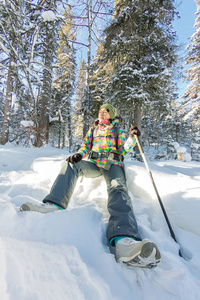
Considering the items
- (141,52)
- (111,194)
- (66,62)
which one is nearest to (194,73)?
(141,52)

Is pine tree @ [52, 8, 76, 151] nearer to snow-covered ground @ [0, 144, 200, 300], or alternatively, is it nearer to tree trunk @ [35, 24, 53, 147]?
tree trunk @ [35, 24, 53, 147]

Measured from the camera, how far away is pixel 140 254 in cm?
104

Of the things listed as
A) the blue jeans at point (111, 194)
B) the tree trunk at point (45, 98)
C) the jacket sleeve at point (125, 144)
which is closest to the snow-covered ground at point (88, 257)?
the blue jeans at point (111, 194)

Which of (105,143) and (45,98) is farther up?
(45,98)

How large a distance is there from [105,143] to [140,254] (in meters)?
1.69

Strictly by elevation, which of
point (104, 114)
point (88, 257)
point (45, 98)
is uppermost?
point (45, 98)

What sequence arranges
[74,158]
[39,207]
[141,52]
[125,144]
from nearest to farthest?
[39,207], [74,158], [125,144], [141,52]

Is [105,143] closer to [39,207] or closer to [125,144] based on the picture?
[125,144]

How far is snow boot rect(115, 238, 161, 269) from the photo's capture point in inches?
40.7

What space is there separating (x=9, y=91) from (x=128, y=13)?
8394mm

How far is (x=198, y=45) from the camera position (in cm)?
891

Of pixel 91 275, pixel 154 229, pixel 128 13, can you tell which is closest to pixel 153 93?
pixel 128 13

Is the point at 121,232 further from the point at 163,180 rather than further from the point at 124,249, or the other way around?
the point at 163,180

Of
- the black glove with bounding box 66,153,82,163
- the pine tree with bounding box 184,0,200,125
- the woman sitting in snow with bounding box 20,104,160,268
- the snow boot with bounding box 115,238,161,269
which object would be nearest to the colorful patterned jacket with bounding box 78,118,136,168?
the woman sitting in snow with bounding box 20,104,160,268
